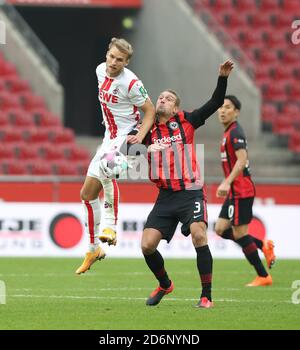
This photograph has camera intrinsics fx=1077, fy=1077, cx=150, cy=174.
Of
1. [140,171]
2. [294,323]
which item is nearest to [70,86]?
[140,171]

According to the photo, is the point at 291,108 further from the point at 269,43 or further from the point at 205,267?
the point at 205,267

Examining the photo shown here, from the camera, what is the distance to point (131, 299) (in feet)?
33.5

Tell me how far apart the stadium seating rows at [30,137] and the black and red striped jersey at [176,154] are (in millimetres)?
10357

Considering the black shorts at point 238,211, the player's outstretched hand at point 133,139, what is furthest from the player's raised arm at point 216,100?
the black shorts at point 238,211

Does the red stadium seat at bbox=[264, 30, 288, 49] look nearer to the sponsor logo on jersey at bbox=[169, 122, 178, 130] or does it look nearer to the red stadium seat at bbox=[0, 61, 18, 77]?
the red stadium seat at bbox=[0, 61, 18, 77]

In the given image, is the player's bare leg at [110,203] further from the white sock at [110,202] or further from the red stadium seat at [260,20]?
the red stadium seat at [260,20]

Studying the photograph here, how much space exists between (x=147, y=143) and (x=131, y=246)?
7.06 metres

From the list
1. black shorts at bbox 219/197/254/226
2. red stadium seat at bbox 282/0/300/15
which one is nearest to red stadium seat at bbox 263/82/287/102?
red stadium seat at bbox 282/0/300/15

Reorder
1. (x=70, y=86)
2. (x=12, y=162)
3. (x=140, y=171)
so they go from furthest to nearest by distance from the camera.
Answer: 1. (x=70, y=86)
2. (x=12, y=162)
3. (x=140, y=171)

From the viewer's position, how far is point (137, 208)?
655 inches

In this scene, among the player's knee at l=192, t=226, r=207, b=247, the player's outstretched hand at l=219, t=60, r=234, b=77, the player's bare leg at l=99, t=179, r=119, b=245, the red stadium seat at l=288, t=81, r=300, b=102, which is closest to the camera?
the player's outstretched hand at l=219, t=60, r=234, b=77

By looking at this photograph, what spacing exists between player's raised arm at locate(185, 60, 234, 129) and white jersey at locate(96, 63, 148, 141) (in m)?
0.52

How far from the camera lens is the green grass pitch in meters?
8.34
